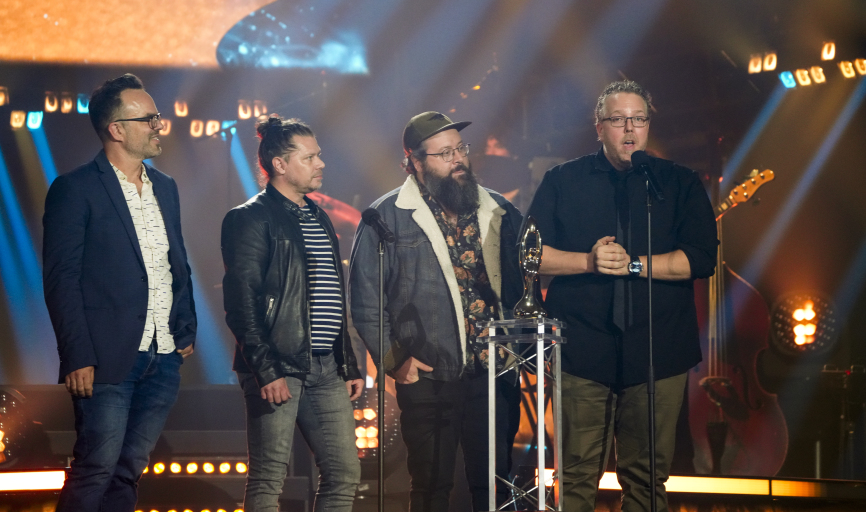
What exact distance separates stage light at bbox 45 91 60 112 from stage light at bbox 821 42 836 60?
22.8ft

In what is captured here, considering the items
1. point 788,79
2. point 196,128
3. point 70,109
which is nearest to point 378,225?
point 788,79

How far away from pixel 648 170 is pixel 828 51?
4388 mm

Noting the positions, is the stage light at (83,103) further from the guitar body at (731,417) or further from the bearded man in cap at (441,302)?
the guitar body at (731,417)

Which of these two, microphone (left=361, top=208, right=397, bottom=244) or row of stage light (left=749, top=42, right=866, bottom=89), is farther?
row of stage light (left=749, top=42, right=866, bottom=89)

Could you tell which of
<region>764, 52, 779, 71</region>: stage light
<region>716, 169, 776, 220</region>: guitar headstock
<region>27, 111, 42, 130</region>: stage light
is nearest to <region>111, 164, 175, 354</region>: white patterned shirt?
<region>716, 169, 776, 220</region>: guitar headstock

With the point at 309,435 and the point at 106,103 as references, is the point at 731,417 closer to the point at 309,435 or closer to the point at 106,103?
the point at 309,435

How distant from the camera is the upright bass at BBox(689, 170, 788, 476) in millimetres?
5660

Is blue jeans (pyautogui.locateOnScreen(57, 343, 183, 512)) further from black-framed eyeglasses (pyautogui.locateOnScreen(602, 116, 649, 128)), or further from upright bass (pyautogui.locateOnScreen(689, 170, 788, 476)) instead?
upright bass (pyautogui.locateOnScreen(689, 170, 788, 476))

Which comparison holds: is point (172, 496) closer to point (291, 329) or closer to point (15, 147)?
point (291, 329)

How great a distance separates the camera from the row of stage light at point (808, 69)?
6.24m

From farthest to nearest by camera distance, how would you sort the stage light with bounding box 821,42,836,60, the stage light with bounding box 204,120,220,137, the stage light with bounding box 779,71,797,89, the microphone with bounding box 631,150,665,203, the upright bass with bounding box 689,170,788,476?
the stage light with bounding box 204,120,220,137
the stage light with bounding box 779,71,797,89
the stage light with bounding box 821,42,836,60
the upright bass with bounding box 689,170,788,476
the microphone with bounding box 631,150,665,203

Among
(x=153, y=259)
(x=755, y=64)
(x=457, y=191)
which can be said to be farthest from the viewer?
(x=755, y=64)

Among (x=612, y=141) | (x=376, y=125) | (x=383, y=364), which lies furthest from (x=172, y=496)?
(x=376, y=125)

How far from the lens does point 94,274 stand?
8.90 ft
